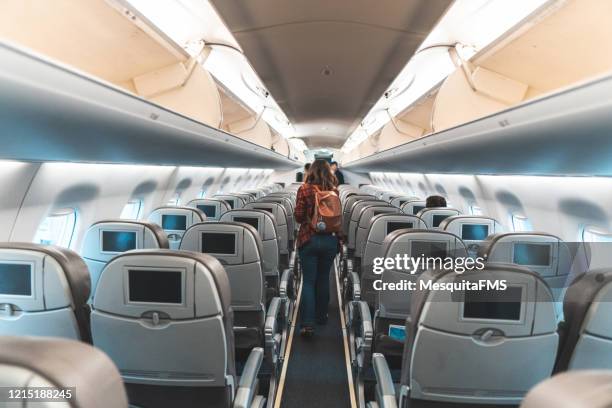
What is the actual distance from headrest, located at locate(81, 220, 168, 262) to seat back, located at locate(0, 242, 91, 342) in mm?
1309

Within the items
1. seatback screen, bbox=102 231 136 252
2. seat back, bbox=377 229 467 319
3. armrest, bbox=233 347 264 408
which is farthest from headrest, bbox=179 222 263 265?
seat back, bbox=377 229 467 319

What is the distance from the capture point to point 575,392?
2.24ft

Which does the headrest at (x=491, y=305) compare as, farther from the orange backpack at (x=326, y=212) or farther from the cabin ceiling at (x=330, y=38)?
the orange backpack at (x=326, y=212)

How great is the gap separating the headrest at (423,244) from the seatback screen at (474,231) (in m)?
1.33

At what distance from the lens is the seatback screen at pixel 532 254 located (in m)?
3.38

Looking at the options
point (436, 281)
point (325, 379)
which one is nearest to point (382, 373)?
point (436, 281)

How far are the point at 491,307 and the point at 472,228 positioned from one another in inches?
114

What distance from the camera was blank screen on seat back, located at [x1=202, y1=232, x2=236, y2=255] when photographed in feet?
11.7

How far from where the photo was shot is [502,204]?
6.84 meters

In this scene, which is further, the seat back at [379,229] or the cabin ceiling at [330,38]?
the seat back at [379,229]

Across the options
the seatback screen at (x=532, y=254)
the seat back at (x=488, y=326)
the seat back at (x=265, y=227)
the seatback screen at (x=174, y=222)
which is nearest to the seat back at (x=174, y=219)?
the seatback screen at (x=174, y=222)

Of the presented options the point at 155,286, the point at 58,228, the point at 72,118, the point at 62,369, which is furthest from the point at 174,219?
the point at 62,369

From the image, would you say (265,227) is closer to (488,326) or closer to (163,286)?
(163,286)

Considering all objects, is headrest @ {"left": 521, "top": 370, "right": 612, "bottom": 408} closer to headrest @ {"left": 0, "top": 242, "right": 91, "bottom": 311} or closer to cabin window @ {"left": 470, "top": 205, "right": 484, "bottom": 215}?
headrest @ {"left": 0, "top": 242, "right": 91, "bottom": 311}
